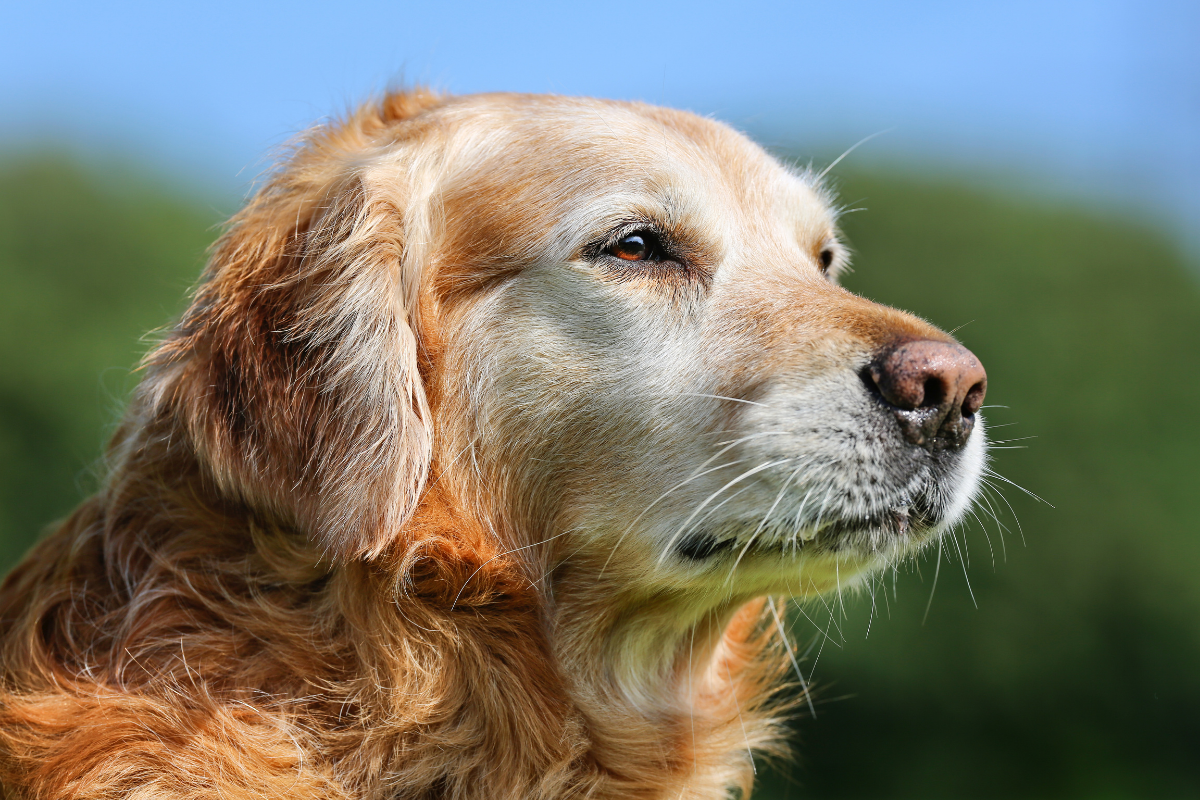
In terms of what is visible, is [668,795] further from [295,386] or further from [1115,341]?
[1115,341]

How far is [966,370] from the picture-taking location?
246 centimetres

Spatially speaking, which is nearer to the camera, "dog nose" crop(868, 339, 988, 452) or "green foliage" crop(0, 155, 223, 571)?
"dog nose" crop(868, 339, 988, 452)

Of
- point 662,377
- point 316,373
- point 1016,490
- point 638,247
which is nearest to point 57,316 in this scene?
point 316,373

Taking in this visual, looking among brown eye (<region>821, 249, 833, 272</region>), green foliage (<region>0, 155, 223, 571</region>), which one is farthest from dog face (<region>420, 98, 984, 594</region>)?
green foliage (<region>0, 155, 223, 571</region>)

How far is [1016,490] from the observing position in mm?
8367

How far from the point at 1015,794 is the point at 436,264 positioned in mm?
9133

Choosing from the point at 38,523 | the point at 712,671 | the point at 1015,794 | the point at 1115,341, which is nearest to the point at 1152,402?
the point at 1115,341

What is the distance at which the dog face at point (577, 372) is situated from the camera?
8.31 ft

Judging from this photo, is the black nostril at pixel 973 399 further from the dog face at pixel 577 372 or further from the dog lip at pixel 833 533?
the dog lip at pixel 833 533

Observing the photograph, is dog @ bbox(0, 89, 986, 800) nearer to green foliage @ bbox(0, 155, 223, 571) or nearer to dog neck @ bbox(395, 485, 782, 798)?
dog neck @ bbox(395, 485, 782, 798)

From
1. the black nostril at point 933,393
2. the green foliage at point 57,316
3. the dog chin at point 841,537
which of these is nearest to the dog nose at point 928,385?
the black nostril at point 933,393

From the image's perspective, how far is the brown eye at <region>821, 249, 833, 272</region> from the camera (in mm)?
3694

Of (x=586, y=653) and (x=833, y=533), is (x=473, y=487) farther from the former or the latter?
(x=833, y=533)

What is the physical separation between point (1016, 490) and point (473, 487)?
6.85 meters
